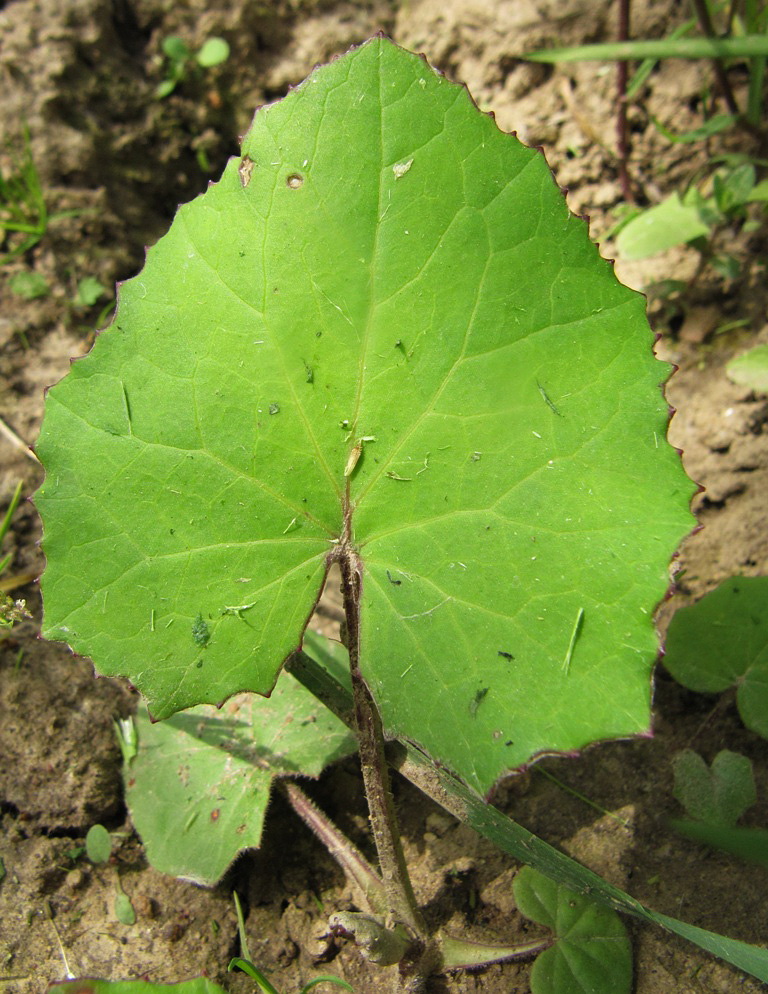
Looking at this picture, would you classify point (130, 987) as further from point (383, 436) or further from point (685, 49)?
point (685, 49)

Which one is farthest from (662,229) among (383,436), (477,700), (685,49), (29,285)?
(29,285)

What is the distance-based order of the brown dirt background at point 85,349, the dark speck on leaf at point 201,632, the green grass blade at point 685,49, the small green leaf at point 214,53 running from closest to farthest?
the dark speck on leaf at point 201,632
the brown dirt background at point 85,349
the green grass blade at point 685,49
the small green leaf at point 214,53

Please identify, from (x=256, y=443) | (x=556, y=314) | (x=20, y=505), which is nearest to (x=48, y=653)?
(x=20, y=505)

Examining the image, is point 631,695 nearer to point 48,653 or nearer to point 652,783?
point 652,783

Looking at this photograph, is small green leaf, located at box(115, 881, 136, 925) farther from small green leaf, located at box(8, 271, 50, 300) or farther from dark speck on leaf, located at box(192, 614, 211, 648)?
small green leaf, located at box(8, 271, 50, 300)

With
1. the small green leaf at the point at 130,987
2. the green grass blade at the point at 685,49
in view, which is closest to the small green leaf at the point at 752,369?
the green grass blade at the point at 685,49

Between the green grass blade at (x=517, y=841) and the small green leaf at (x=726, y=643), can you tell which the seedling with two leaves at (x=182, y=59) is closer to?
the green grass blade at (x=517, y=841)
